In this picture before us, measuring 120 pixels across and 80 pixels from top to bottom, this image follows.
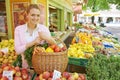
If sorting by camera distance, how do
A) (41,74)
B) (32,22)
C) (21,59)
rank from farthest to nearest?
(21,59) < (32,22) < (41,74)

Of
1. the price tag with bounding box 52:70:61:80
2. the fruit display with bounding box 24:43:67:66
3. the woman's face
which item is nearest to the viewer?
the price tag with bounding box 52:70:61:80

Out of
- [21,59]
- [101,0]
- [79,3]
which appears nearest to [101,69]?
[21,59]

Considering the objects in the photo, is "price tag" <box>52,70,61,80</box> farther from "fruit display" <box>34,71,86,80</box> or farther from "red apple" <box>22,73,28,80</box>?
"red apple" <box>22,73,28,80</box>

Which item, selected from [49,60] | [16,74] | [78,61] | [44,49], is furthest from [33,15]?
[78,61]

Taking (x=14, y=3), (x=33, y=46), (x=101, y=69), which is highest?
(x=14, y=3)

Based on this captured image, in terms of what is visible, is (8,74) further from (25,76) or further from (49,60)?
(49,60)

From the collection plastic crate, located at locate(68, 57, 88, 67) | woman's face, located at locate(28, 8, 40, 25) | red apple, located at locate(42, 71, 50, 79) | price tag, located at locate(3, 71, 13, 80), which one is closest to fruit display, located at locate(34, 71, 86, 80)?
red apple, located at locate(42, 71, 50, 79)

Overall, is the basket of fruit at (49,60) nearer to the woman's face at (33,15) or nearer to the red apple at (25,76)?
the red apple at (25,76)

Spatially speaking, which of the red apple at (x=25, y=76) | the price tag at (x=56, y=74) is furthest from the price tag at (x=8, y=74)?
the price tag at (x=56, y=74)

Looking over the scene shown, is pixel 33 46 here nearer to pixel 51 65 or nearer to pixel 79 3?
pixel 51 65

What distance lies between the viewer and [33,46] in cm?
256

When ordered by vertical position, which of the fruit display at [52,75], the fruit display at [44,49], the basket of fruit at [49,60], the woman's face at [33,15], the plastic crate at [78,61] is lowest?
the plastic crate at [78,61]

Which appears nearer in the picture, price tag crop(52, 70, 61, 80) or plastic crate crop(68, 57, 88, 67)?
price tag crop(52, 70, 61, 80)

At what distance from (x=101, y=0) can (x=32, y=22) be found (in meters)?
10.2
